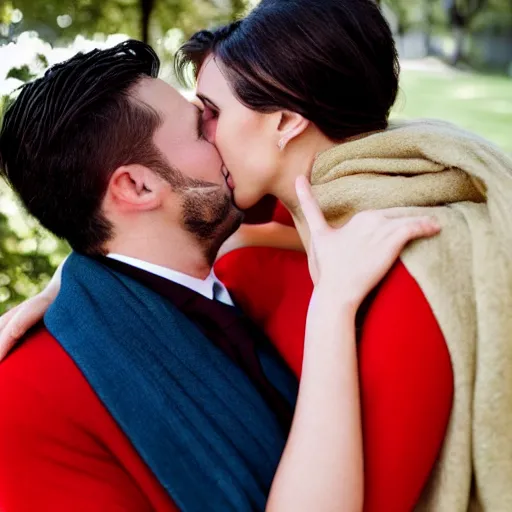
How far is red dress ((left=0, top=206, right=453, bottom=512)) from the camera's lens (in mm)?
1156

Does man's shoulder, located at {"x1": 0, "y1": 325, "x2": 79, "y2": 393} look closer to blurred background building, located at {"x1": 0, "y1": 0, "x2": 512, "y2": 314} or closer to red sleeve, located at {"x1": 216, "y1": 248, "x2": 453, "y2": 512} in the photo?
red sleeve, located at {"x1": 216, "y1": 248, "x2": 453, "y2": 512}

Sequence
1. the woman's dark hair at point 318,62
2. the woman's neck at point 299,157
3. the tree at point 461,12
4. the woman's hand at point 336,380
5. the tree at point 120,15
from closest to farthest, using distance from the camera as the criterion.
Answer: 1. the woman's hand at point 336,380
2. the woman's dark hair at point 318,62
3. the woman's neck at point 299,157
4. the tree at point 120,15
5. the tree at point 461,12

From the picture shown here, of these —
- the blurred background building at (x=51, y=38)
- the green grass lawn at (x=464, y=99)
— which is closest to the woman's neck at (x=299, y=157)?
the blurred background building at (x=51, y=38)

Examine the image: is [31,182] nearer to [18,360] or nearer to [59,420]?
[18,360]

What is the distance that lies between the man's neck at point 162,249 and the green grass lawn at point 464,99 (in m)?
6.12

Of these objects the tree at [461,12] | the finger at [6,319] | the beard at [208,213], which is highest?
the beard at [208,213]

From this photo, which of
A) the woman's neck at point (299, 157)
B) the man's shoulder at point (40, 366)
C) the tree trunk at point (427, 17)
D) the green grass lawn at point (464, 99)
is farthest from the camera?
the green grass lawn at point (464, 99)

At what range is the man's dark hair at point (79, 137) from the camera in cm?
141

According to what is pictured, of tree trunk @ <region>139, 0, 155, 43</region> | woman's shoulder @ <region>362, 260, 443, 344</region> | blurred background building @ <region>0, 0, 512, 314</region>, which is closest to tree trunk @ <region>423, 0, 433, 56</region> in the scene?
blurred background building @ <region>0, 0, 512, 314</region>

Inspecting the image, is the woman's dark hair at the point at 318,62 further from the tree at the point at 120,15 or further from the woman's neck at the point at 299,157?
the tree at the point at 120,15

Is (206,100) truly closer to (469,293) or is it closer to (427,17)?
(469,293)

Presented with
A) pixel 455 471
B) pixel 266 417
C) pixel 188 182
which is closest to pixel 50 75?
pixel 188 182

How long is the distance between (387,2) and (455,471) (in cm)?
239

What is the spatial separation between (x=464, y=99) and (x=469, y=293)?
8.44 meters
